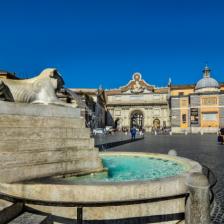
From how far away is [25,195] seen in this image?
125 inches

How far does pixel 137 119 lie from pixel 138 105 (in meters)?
5.45

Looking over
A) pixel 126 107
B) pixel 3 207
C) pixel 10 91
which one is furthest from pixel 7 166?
pixel 126 107

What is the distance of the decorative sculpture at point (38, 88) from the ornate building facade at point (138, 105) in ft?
189

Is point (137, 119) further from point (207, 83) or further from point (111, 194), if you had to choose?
point (111, 194)

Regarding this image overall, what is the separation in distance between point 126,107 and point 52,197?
60272 mm

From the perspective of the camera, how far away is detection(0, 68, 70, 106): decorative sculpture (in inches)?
192

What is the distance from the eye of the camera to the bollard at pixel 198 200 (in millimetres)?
2857

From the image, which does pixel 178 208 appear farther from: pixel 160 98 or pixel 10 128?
pixel 160 98

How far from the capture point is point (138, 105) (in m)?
62.8

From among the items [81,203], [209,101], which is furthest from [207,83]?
[81,203]

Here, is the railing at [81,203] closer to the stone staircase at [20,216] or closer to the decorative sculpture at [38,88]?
the stone staircase at [20,216]

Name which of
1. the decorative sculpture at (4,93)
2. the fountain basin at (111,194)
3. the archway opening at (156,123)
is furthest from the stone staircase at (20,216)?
the archway opening at (156,123)

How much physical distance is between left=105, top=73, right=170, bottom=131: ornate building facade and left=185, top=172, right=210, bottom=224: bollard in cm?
5975

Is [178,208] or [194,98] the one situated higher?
[194,98]
